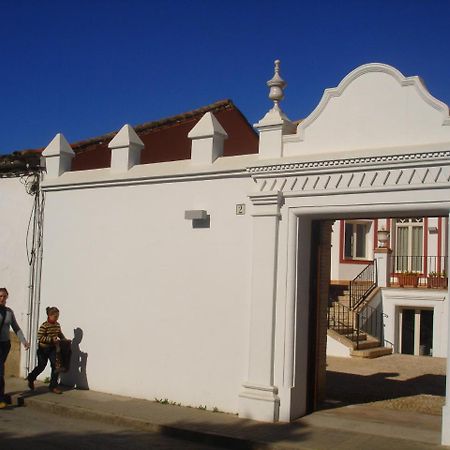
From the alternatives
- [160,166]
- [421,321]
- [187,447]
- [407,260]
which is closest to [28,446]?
[187,447]

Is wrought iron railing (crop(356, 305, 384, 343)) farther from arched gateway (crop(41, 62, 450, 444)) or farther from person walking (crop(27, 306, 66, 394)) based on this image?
person walking (crop(27, 306, 66, 394))

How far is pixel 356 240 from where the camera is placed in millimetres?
25953

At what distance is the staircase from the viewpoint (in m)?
18.0

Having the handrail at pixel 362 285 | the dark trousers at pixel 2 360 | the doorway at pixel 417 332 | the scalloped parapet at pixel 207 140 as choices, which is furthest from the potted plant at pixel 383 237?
the dark trousers at pixel 2 360

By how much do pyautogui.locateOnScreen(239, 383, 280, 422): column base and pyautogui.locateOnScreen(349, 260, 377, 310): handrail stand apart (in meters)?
11.8

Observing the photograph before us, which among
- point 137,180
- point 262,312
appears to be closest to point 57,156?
point 137,180

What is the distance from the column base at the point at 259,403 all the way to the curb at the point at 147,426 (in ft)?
2.96

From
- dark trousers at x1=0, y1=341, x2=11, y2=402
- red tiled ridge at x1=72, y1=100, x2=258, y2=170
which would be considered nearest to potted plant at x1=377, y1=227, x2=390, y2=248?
red tiled ridge at x1=72, y1=100, x2=258, y2=170

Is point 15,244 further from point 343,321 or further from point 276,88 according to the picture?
point 343,321

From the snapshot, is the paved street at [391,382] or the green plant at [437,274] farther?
the green plant at [437,274]

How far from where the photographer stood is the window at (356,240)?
25.7 metres

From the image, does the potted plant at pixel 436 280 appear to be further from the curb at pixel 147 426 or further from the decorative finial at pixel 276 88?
the curb at pixel 147 426

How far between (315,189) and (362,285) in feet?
46.5

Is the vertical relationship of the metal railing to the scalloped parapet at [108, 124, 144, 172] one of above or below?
below
